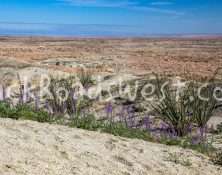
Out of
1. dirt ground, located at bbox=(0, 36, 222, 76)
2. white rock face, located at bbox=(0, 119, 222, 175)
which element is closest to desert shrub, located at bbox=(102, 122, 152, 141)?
white rock face, located at bbox=(0, 119, 222, 175)

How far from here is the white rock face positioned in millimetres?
4289

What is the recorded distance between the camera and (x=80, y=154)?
491 centimetres

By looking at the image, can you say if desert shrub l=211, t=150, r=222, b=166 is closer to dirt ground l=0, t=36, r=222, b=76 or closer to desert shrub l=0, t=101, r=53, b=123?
desert shrub l=0, t=101, r=53, b=123

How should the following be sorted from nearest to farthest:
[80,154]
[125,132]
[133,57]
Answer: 1. [80,154]
2. [125,132]
3. [133,57]

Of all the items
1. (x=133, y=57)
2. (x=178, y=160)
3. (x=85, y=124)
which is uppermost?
(x=85, y=124)

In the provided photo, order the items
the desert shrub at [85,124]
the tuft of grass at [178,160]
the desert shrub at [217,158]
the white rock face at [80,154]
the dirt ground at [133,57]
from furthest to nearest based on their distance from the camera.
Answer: the dirt ground at [133,57], the desert shrub at [85,124], the desert shrub at [217,158], the tuft of grass at [178,160], the white rock face at [80,154]

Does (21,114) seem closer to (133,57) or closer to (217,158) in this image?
(217,158)

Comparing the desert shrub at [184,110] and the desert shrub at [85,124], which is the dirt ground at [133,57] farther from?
the desert shrub at [85,124]

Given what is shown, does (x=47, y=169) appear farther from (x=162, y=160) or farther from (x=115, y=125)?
(x=115, y=125)

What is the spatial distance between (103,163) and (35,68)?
12.4 m

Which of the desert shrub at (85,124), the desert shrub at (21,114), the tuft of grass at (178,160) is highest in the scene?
the desert shrub at (21,114)

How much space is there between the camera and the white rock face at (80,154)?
4.29 metres

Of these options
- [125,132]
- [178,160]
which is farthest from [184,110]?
[178,160]

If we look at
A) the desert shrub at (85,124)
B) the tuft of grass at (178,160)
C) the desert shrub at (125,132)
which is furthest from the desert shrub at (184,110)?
the tuft of grass at (178,160)
